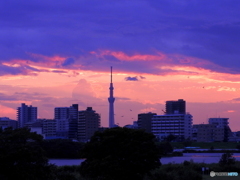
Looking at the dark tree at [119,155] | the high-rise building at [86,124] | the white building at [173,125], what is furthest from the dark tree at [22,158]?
the white building at [173,125]

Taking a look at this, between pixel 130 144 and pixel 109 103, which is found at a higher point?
pixel 109 103

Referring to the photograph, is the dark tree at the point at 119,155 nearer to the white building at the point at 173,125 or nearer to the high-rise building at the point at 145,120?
the white building at the point at 173,125

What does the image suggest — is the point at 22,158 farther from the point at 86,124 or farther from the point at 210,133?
the point at 86,124

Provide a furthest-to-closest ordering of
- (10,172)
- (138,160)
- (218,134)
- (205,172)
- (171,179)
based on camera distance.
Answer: (218,134) → (205,172) → (171,179) → (138,160) → (10,172)

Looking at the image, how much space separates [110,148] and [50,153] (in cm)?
5485

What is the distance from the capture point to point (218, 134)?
170m

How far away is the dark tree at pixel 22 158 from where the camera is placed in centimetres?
3067

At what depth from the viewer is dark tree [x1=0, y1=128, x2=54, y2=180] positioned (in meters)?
30.7

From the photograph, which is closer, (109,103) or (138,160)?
(138,160)

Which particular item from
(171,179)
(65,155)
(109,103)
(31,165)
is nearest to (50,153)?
(65,155)

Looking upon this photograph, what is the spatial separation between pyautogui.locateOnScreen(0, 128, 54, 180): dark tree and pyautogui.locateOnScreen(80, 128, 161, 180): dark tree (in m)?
7.12

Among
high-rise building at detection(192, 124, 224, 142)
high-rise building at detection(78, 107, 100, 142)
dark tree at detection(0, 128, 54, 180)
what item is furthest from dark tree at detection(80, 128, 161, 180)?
high-rise building at detection(78, 107, 100, 142)

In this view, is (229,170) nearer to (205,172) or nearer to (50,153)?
(205,172)

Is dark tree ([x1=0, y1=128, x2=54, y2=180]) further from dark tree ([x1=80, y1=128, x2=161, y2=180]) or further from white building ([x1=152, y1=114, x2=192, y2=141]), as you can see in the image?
white building ([x1=152, y1=114, x2=192, y2=141])
